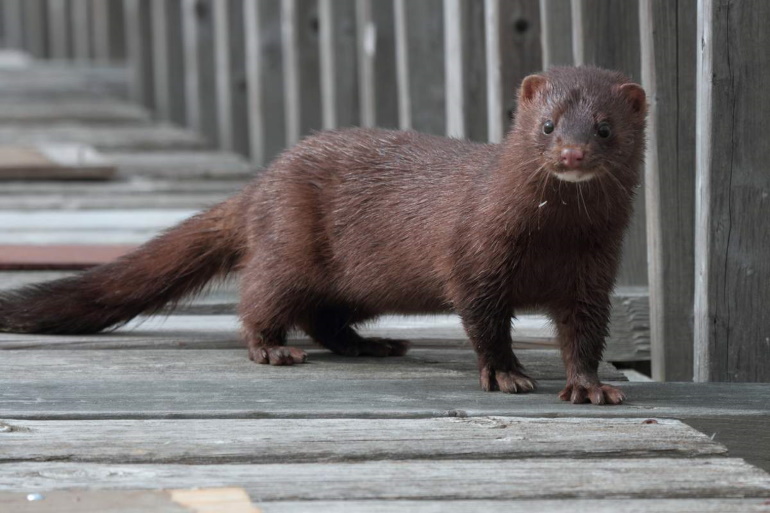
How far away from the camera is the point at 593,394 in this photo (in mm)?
3164

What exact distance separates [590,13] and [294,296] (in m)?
1.29

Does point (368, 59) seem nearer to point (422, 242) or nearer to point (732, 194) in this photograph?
point (422, 242)

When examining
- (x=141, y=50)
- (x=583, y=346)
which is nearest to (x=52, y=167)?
(x=141, y=50)

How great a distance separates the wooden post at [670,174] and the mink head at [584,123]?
1.64ft

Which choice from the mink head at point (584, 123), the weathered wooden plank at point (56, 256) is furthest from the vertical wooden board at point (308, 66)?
the mink head at point (584, 123)

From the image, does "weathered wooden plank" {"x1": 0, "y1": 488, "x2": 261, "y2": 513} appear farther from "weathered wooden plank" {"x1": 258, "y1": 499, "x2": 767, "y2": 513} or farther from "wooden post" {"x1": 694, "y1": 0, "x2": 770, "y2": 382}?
"wooden post" {"x1": 694, "y1": 0, "x2": 770, "y2": 382}

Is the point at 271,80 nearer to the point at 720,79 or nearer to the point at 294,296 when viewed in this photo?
the point at 294,296

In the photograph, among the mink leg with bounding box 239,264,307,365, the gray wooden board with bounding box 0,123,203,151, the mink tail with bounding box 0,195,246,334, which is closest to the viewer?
the mink leg with bounding box 239,264,307,365

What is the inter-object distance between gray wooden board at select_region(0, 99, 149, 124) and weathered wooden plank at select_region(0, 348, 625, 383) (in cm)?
726

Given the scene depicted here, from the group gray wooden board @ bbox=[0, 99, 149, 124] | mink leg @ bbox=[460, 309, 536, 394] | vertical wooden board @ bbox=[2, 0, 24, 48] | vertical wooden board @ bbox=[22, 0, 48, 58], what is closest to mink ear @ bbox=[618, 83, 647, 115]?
mink leg @ bbox=[460, 309, 536, 394]

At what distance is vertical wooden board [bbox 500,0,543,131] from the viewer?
4.77 metres

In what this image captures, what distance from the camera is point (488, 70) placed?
4988 millimetres

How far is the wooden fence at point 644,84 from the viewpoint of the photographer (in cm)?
338

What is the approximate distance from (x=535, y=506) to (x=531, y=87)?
1351mm
